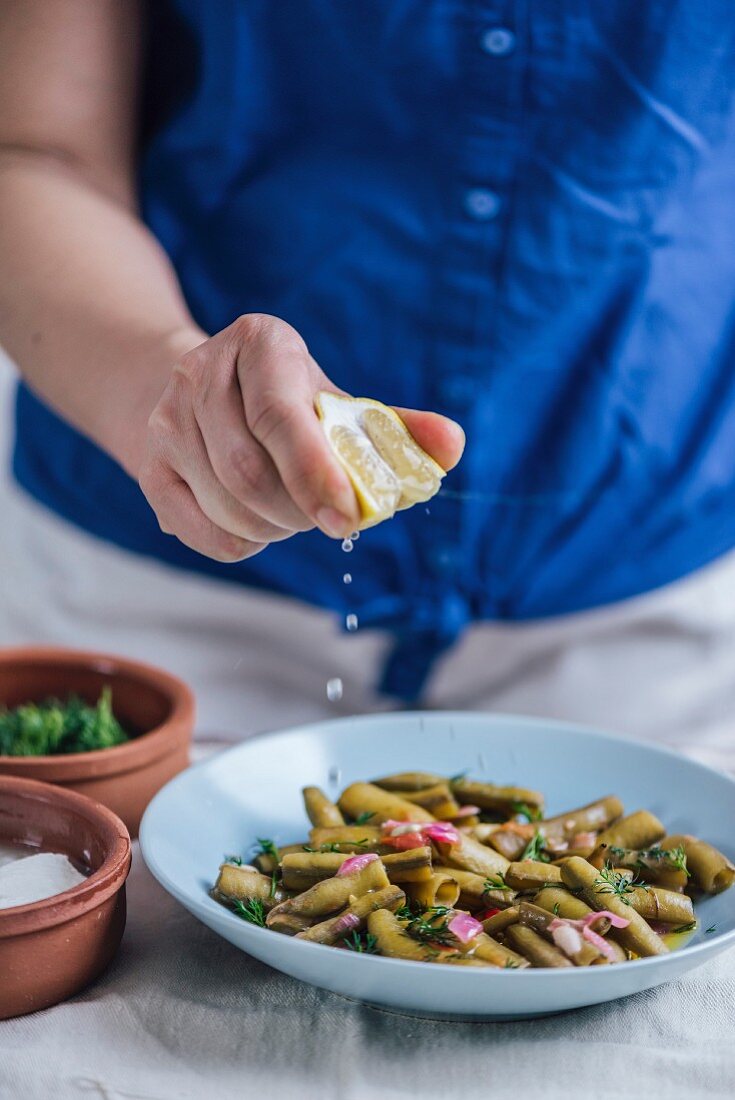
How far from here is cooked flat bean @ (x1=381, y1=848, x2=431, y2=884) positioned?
967mm

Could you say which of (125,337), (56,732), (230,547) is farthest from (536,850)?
(125,337)

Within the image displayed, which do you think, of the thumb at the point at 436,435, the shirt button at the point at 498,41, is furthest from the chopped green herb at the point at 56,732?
the shirt button at the point at 498,41

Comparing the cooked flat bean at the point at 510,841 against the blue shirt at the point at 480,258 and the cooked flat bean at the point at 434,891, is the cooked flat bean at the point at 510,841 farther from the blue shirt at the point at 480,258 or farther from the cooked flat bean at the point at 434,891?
the blue shirt at the point at 480,258

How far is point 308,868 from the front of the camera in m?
1.00

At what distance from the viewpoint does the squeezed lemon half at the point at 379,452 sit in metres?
0.89

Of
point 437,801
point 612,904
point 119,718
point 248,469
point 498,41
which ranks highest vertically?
point 498,41

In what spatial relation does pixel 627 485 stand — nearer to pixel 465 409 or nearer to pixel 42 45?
pixel 465 409

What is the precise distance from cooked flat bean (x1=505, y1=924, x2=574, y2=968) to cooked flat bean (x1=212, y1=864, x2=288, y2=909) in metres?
0.19

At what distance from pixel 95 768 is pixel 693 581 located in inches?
34.4

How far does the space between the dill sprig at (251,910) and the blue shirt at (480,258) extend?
65cm

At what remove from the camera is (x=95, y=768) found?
111 cm

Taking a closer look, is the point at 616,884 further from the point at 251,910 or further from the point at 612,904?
the point at 251,910

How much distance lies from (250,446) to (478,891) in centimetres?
40

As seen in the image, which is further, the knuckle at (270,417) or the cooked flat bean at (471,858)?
the cooked flat bean at (471,858)
